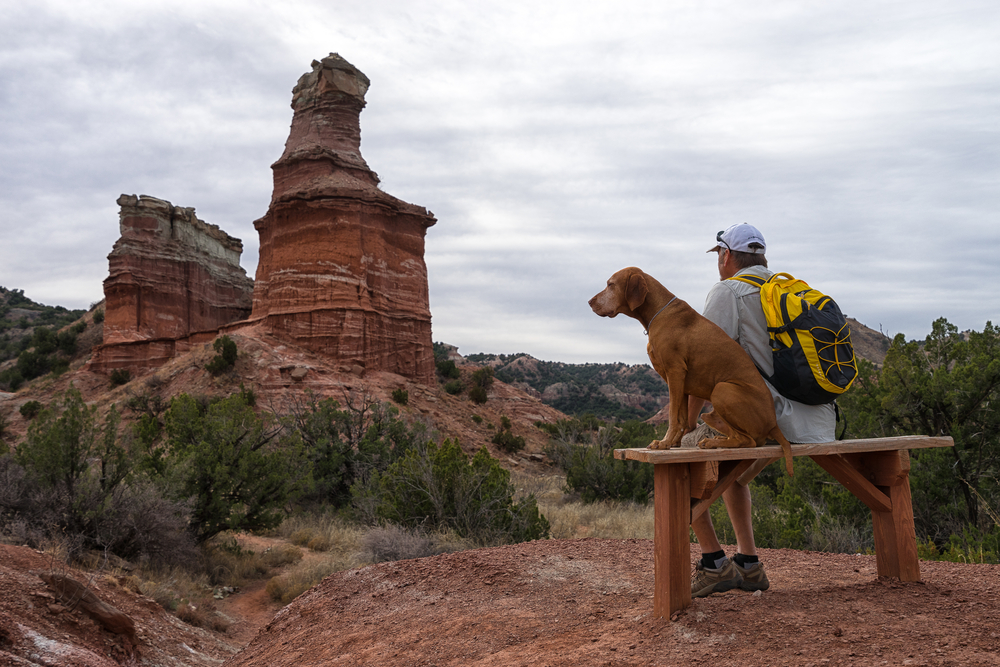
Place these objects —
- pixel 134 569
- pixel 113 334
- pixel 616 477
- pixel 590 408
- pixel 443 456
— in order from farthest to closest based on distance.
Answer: pixel 590 408, pixel 113 334, pixel 616 477, pixel 443 456, pixel 134 569

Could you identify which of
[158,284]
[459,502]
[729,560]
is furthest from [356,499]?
[158,284]

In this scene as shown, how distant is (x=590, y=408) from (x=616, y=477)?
4015 cm

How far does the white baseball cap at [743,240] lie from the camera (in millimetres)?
3789

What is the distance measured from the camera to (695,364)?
3461mm

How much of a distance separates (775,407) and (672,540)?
3.30 ft

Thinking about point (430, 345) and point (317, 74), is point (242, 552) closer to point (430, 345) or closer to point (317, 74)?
point (430, 345)

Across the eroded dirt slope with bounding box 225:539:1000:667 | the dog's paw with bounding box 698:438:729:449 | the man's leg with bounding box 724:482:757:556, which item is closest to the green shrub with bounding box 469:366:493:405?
the eroded dirt slope with bounding box 225:539:1000:667

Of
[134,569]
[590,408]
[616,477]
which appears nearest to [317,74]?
[616,477]

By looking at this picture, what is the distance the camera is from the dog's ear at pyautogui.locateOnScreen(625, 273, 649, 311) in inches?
143

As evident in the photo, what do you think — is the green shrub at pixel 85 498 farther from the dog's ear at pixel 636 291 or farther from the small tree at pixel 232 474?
the dog's ear at pixel 636 291

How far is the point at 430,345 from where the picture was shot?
3125cm

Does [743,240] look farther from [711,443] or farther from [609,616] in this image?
[609,616]

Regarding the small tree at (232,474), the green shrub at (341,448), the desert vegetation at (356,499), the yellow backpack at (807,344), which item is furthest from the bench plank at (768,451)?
the green shrub at (341,448)

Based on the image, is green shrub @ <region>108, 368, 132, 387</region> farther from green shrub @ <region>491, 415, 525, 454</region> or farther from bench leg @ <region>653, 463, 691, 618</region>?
bench leg @ <region>653, 463, 691, 618</region>
